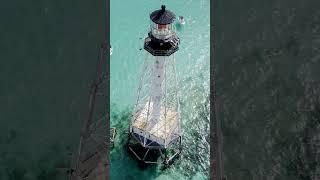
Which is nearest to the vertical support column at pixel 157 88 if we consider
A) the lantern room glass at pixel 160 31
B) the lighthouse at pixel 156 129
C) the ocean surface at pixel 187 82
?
the lighthouse at pixel 156 129

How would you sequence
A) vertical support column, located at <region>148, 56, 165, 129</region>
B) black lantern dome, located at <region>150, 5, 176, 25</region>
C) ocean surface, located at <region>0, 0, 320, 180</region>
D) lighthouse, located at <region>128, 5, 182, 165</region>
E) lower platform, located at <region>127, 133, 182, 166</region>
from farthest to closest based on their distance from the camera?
lower platform, located at <region>127, 133, 182, 166</region>
ocean surface, located at <region>0, 0, 320, 180</region>
lighthouse, located at <region>128, 5, 182, 165</region>
vertical support column, located at <region>148, 56, 165, 129</region>
black lantern dome, located at <region>150, 5, 176, 25</region>

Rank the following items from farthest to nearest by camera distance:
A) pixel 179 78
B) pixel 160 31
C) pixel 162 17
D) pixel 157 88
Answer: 1. pixel 179 78
2. pixel 157 88
3. pixel 160 31
4. pixel 162 17

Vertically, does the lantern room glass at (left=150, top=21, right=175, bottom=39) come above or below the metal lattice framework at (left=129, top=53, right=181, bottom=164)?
above

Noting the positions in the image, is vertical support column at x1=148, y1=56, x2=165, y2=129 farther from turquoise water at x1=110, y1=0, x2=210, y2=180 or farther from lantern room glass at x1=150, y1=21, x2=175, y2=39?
turquoise water at x1=110, y1=0, x2=210, y2=180

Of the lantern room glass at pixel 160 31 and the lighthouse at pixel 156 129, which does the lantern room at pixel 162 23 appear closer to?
the lantern room glass at pixel 160 31

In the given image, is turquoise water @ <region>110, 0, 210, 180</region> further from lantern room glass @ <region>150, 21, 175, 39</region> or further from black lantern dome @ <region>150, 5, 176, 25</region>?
black lantern dome @ <region>150, 5, 176, 25</region>

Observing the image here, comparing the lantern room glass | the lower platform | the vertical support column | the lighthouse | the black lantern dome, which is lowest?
the lower platform

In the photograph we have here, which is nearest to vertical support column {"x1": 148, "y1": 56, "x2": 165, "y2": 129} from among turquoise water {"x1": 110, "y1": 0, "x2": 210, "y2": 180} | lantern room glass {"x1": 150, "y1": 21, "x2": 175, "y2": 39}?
lantern room glass {"x1": 150, "y1": 21, "x2": 175, "y2": 39}

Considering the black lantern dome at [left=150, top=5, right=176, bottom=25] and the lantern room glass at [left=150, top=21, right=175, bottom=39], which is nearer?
the black lantern dome at [left=150, top=5, right=176, bottom=25]

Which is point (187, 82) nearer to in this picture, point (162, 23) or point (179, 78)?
point (179, 78)

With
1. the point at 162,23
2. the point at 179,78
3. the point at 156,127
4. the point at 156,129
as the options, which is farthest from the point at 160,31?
the point at 179,78

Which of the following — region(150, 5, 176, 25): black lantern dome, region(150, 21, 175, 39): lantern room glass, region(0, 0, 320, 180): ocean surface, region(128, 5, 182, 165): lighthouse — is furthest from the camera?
region(0, 0, 320, 180): ocean surface
